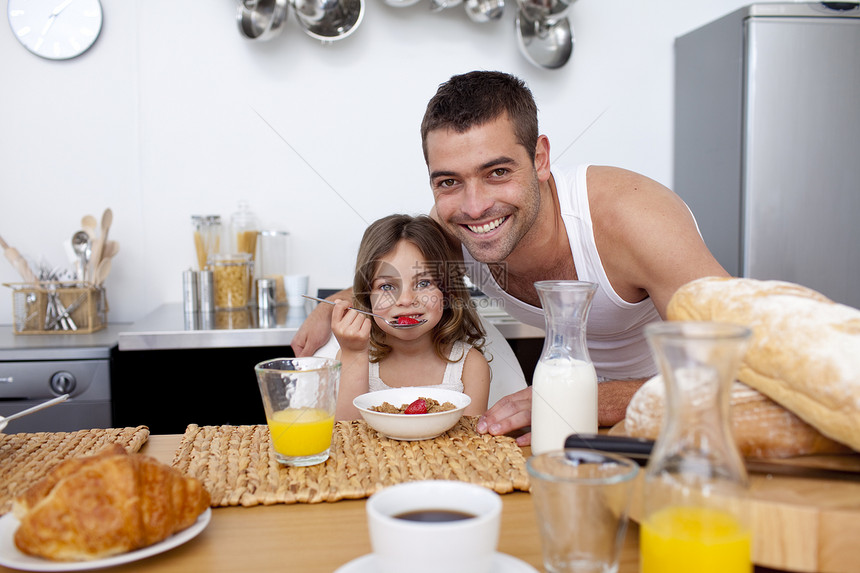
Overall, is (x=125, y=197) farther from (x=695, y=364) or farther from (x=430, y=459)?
(x=695, y=364)

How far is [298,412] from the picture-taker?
848mm

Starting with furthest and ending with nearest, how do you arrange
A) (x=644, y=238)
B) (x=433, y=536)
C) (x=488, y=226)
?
(x=488, y=226) → (x=644, y=238) → (x=433, y=536)

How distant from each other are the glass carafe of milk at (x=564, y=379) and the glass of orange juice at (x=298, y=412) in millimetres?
267

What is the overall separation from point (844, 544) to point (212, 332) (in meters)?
1.64

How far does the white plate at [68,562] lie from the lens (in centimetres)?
57

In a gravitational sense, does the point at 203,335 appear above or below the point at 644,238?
below

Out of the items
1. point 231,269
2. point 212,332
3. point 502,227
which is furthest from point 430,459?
point 231,269

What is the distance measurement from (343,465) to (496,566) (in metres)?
0.34

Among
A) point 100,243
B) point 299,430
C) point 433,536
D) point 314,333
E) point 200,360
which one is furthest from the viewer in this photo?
point 100,243

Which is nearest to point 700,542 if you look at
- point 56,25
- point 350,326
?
point 350,326

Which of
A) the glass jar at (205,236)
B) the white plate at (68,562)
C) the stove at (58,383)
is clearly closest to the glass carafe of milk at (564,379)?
the white plate at (68,562)

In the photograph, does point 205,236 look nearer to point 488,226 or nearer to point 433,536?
point 488,226

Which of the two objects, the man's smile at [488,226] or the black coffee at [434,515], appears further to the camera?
the man's smile at [488,226]

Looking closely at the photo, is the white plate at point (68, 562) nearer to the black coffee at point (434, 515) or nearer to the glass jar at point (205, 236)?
the black coffee at point (434, 515)
